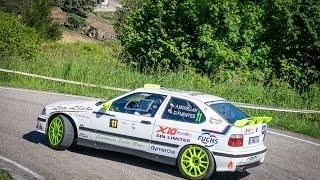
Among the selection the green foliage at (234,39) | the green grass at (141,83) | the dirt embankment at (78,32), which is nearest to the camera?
the green grass at (141,83)

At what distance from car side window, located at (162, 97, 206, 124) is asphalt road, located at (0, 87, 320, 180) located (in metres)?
1.12

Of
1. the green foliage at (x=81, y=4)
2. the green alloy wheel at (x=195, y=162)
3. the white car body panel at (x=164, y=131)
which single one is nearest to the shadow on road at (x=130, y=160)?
the green alloy wheel at (x=195, y=162)

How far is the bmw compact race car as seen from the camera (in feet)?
28.8

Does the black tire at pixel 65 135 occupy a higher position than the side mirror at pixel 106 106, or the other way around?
the side mirror at pixel 106 106

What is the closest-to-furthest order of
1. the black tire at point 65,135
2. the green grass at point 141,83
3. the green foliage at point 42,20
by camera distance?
the black tire at point 65,135 → the green grass at point 141,83 → the green foliage at point 42,20

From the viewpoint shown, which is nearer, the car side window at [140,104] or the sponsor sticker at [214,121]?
the sponsor sticker at [214,121]

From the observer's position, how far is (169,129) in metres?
9.15

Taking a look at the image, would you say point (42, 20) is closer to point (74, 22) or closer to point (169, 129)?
point (74, 22)

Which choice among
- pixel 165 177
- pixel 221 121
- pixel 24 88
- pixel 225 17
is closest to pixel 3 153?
pixel 165 177

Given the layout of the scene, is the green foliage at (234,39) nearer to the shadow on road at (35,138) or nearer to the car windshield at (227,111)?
the shadow on road at (35,138)

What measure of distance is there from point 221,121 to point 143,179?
5.82ft

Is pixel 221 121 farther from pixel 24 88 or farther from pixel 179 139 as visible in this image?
pixel 24 88

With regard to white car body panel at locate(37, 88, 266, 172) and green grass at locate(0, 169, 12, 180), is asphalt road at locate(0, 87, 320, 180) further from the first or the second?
white car body panel at locate(37, 88, 266, 172)

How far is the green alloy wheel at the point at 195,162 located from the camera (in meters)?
8.80
